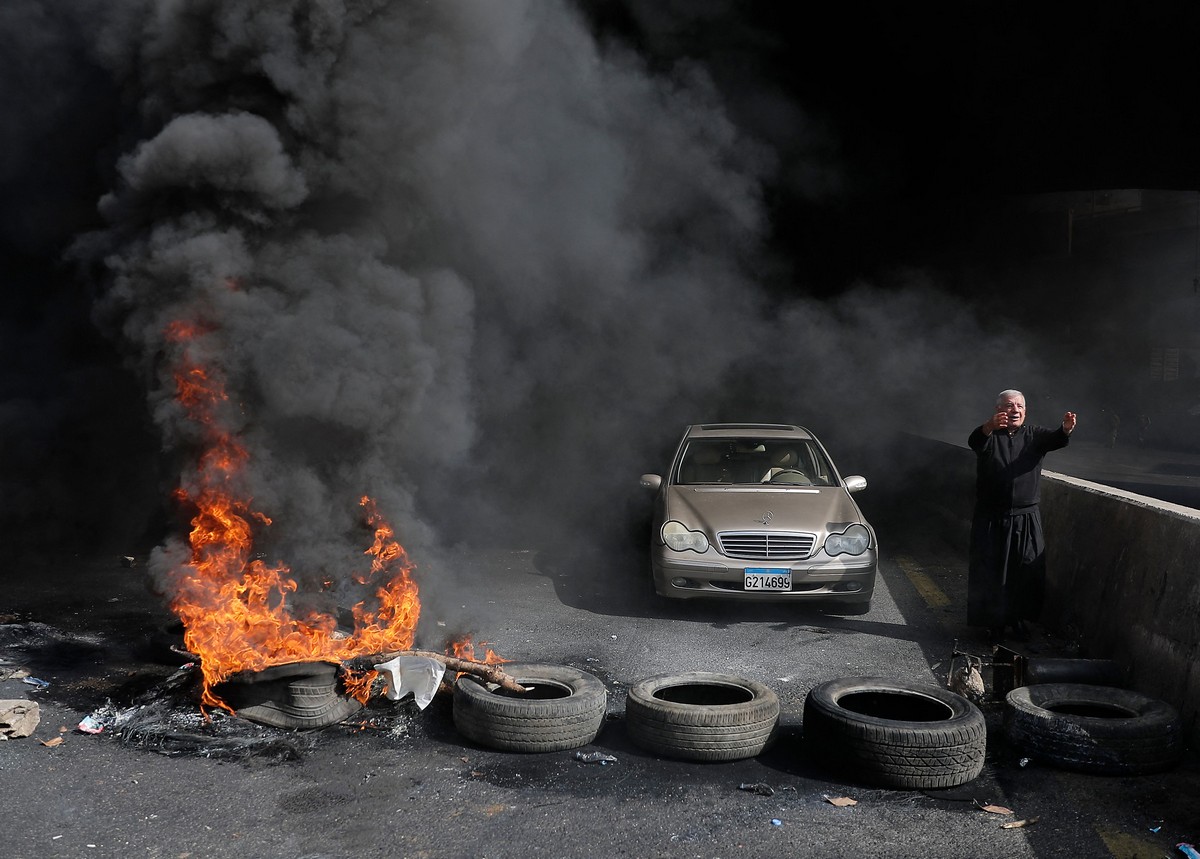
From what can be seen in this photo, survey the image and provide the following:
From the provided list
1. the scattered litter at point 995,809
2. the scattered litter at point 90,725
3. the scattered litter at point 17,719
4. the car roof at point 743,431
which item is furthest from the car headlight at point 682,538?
the scattered litter at point 17,719

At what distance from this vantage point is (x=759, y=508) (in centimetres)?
751

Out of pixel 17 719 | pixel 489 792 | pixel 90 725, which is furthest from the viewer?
pixel 90 725

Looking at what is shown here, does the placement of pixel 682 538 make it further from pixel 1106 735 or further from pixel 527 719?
pixel 1106 735

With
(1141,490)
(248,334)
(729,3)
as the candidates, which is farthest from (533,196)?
(1141,490)

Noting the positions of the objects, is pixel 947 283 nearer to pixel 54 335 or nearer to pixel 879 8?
pixel 879 8

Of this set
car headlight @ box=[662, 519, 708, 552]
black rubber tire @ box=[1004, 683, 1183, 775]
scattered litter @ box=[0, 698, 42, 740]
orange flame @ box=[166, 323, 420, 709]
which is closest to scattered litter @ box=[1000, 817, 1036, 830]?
black rubber tire @ box=[1004, 683, 1183, 775]

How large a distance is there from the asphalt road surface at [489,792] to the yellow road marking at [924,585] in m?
1.59

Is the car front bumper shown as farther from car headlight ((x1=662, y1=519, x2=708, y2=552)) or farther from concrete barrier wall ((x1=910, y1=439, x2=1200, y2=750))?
concrete barrier wall ((x1=910, y1=439, x2=1200, y2=750))

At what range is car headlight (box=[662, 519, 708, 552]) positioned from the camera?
7230 millimetres

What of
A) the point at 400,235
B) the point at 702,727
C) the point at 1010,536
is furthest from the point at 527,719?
the point at 400,235

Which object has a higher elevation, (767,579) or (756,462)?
(756,462)

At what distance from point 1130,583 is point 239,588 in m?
5.43

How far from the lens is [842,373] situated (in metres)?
17.2

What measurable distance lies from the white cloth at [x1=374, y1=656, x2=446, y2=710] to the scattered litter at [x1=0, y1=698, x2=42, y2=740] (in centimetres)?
174
